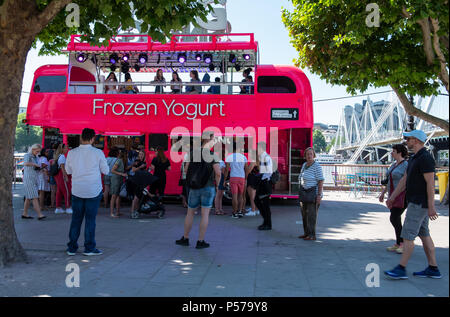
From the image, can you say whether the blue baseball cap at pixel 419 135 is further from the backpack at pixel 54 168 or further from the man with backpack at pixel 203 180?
the backpack at pixel 54 168

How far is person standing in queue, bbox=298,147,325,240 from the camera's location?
643 cm

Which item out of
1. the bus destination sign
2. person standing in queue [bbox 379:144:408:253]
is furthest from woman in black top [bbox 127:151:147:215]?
person standing in queue [bbox 379:144:408:253]

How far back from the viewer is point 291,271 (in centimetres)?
455

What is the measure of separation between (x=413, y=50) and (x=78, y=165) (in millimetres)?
9675

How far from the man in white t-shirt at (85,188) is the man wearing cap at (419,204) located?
4.10 metres

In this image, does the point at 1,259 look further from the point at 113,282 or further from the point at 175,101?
the point at 175,101

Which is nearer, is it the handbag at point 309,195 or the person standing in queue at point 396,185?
the person standing in queue at point 396,185

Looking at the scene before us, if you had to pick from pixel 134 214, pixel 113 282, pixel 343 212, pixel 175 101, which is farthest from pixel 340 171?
pixel 113 282

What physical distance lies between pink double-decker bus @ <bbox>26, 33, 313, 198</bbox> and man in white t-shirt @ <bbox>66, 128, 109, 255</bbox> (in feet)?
18.0

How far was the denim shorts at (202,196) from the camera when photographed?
221 inches

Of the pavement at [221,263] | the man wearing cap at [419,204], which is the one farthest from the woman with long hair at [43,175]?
the man wearing cap at [419,204]

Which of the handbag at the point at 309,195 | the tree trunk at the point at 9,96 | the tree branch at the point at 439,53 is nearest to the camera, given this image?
the tree trunk at the point at 9,96

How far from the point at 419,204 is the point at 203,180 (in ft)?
9.84

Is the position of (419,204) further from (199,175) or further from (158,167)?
(158,167)
